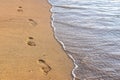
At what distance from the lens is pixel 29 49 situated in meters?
4.77

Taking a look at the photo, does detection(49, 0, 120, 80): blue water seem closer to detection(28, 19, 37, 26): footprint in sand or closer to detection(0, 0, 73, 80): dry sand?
detection(0, 0, 73, 80): dry sand

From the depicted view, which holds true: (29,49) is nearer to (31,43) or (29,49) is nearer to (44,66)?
(31,43)

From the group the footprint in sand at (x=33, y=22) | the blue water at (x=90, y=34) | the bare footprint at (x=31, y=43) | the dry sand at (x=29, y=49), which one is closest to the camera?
the dry sand at (x=29, y=49)

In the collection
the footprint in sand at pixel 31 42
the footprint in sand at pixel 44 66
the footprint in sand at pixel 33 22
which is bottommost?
the footprint in sand at pixel 33 22

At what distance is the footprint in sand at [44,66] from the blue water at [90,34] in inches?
14.5

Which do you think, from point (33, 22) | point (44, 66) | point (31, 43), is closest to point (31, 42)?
point (31, 43)

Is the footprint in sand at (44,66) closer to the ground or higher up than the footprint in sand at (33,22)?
higher up

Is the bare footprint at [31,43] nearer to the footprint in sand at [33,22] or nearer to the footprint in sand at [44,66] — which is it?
the footprint in sand at [44,66]

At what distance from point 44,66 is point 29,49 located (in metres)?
0.65

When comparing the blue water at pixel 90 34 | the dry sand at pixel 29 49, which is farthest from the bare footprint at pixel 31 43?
the blue water at pixel 90 34

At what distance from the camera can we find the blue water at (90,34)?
441 cm

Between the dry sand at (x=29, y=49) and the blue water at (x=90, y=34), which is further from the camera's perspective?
the blue water at (x=90, y=34)

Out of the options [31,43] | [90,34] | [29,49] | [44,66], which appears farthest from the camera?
[90,34]

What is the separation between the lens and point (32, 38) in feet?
17.4
